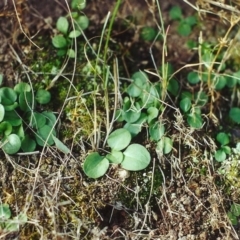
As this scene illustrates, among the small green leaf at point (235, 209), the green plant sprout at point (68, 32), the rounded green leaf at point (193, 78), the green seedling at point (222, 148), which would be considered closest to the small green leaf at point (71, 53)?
the green plant sprout at point (68, 32)

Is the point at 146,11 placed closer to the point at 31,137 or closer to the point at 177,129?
the point at 177,129

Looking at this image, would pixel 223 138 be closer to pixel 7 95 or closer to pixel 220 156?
pixel 220 156

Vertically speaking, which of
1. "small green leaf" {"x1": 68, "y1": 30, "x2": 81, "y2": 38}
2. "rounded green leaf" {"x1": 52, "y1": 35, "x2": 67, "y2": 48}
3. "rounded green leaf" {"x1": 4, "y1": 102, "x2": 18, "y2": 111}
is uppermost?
"small green leaf" {"x1": 68, "y1": 30, "x2": 81, "y2": 38}

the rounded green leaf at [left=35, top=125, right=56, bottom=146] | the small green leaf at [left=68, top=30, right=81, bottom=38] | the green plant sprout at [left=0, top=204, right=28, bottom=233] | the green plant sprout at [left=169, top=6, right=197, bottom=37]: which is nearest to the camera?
the green plant sprout at [left=0, top=204, right=28, bottom=233]

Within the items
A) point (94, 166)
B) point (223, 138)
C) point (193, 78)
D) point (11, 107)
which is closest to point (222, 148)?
point (223, 138)

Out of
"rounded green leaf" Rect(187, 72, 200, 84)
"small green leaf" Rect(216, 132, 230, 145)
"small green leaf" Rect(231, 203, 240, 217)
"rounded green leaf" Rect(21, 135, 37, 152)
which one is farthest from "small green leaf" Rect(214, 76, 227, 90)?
"rounded green leaf" Rect(21, 135, 37, 152)

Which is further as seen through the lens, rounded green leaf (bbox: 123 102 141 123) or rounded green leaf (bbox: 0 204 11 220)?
rounded green leaf (bbox: 123 102 141 123)

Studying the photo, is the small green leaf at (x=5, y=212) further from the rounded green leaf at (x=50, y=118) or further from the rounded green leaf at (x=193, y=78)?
the rounded green leaf at (x=193, y=78)

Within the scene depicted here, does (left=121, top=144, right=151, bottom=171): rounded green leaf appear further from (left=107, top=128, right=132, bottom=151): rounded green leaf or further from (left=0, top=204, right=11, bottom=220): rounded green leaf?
(left=0, top=204, right=11, bottom=220): rounded green leaf
